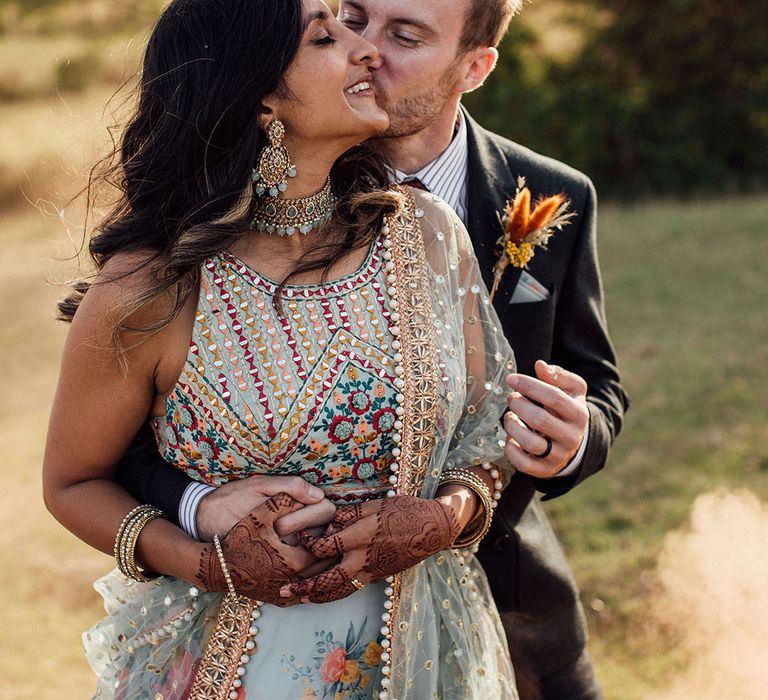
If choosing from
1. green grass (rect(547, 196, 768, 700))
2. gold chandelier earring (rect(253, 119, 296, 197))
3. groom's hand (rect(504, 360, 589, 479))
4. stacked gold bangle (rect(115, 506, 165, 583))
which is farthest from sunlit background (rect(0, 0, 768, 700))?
groom's hand (rect(504, 360, 589, 479))

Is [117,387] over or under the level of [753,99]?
over

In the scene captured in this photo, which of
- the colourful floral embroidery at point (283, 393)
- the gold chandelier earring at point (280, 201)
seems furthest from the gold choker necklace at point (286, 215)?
the colourful floral embroidery at point (283, 393)

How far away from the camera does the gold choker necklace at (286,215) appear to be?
2.32 m

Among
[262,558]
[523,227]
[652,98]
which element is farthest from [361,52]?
[652,98]

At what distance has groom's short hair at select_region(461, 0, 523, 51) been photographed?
9.75 feet

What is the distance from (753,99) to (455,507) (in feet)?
43.1

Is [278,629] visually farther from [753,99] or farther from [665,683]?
[753,99]

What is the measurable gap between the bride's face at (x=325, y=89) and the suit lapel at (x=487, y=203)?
0.55m

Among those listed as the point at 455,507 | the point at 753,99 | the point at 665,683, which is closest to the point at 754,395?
the point at 665,683

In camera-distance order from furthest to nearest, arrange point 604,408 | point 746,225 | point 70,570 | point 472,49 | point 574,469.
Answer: point 746,225 < point 70,570 < point 472,49 < point 604,408 < point 574,469

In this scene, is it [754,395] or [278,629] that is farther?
[754,395]

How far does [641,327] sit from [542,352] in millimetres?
6252

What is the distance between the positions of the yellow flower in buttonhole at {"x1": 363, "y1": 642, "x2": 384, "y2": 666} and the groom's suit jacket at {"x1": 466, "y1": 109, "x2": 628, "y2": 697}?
0.64 metres

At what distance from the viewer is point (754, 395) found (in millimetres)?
7074
